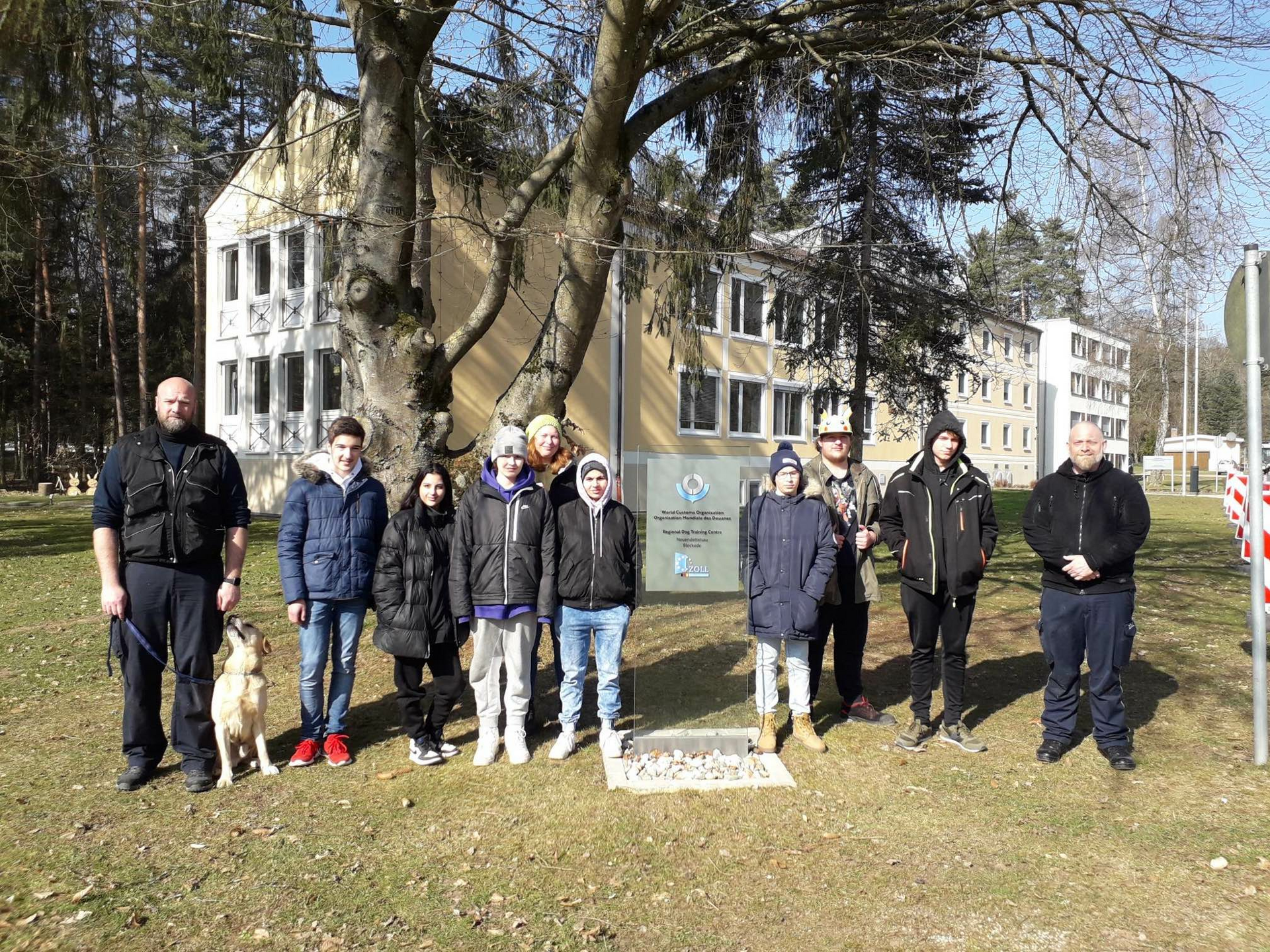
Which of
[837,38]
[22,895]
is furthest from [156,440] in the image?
[837,38]

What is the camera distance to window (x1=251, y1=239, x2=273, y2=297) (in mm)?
23094

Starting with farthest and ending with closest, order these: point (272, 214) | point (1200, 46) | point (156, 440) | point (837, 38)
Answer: point (272, 214), point (837, 38), point (1200, 46), point (156, 440)

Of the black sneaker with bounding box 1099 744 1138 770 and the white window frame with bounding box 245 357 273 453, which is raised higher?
the white window frame with bounding box 245 357 273 453

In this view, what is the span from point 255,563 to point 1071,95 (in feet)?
38.6

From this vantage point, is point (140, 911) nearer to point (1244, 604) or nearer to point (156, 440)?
point (156, 440)

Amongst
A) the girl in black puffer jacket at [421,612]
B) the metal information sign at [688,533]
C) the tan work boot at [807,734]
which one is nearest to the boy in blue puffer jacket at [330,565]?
the girl in black puffer jacket at [421,612]

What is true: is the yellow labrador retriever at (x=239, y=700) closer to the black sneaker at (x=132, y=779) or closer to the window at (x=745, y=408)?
the black sneaker at (x=132, y=779)

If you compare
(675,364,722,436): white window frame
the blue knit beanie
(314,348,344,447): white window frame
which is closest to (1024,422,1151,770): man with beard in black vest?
the blue knit beanie

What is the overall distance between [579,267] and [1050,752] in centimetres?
481

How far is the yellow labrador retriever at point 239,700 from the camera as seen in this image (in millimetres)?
4859

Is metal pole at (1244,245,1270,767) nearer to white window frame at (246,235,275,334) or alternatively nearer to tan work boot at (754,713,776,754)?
tan work boot at (754,713,776,754)

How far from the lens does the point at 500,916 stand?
3568 mm

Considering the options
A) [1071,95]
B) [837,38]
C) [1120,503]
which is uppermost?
[837,38]

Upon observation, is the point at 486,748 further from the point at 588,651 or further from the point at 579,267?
the point at 579,267
